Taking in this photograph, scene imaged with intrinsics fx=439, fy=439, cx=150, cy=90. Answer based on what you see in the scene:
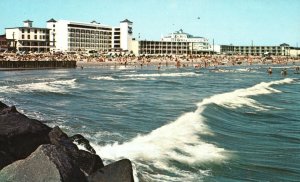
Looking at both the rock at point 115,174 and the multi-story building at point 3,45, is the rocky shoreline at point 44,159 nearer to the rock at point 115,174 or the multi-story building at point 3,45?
the rock at point 115,174

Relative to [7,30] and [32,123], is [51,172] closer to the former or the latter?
[32,123]

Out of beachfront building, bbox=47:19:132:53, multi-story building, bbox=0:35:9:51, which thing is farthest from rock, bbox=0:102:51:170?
beachfront building, bbox=47:19:132:53

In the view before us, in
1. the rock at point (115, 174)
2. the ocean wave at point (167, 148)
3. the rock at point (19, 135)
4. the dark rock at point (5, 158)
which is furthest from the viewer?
the ocean wave at point (167, 148)

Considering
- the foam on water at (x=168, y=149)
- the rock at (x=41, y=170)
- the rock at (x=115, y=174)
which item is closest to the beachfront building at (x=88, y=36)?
the foam on water at (x=168, y=149)

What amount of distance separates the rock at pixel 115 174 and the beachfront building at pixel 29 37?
14273cm

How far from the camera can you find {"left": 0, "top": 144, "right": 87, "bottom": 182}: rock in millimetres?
7812

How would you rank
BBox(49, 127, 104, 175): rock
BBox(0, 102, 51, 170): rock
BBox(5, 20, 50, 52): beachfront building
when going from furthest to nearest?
BBox(5, 20, 50, 52): beachfront building < BBox(0, 102, 51, 170): rock < BBox(49, 127, 104, 175): rock

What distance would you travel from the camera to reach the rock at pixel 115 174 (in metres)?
9.35

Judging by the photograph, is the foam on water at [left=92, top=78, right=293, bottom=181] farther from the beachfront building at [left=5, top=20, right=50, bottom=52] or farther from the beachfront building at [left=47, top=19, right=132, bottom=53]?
the beachfront building at [left=47, top=19, right=132, bottom=53]

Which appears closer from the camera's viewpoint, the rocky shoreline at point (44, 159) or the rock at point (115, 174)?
the rocky shoreline at point (44, 159)

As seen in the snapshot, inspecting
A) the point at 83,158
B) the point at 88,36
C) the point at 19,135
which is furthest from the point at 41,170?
the point at 88,36

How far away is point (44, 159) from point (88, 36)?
166531mm

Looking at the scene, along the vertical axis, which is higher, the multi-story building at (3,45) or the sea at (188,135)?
the multi-story building at (3,45)

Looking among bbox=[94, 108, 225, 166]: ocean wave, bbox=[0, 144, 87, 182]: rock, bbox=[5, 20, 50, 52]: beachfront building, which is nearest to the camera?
bbox=[0, 144, 87, 182]: rock
